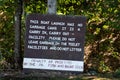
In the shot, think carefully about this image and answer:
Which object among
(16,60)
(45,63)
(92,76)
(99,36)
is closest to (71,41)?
(45,63)

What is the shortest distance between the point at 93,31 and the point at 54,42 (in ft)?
16.8

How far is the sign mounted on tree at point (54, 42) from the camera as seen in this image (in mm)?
7730

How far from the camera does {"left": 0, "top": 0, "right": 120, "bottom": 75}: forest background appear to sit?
10.7 metres

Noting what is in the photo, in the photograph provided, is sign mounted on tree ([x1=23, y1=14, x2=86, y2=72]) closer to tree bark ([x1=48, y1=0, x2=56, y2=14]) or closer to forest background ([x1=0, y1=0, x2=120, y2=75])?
tree bark ([x1=48, y1=0, x2=56, y2=14])

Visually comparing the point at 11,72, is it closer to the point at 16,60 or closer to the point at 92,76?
the point at 16,60

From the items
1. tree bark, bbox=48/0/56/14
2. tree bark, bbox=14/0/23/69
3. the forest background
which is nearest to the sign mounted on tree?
tree bark, bbox=48/0/56/14

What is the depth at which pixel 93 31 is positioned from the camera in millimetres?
12688

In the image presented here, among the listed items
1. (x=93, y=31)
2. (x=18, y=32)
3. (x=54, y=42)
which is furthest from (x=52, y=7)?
(x=93, y=31)

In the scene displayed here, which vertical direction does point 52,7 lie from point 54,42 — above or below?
above

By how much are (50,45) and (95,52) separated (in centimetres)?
462

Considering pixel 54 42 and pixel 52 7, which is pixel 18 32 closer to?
pixel 52 7

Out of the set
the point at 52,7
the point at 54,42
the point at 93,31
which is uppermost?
the point at 52,7

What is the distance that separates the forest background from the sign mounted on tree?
259 cm

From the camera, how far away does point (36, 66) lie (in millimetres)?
7727
